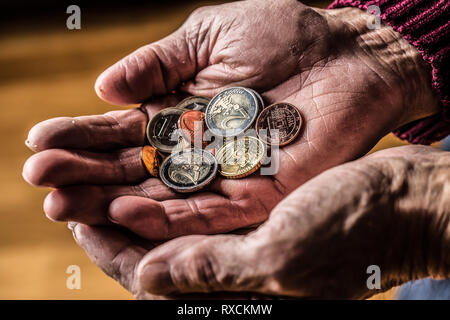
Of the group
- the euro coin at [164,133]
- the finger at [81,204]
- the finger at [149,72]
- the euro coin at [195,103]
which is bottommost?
the finger at [81,204]

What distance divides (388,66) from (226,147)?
0.58 meters

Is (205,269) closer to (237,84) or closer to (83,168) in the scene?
(83,168)

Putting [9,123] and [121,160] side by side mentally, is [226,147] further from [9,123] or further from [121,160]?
[9,123]

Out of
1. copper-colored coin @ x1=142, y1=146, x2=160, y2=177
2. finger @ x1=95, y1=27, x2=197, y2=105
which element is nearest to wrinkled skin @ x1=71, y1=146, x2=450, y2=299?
copper-colored coin @ x1=142, y1=146, x2=160, y2=177

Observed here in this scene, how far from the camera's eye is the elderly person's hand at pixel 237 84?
3.76 feet

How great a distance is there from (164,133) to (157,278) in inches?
22.7

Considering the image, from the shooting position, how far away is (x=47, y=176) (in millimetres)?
1103

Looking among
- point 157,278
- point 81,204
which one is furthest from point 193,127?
point 157,278

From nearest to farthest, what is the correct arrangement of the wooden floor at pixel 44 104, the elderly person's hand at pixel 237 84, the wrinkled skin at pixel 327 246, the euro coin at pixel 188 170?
the wrinkled skin at pixel 327 246
the elderly person's hand at pixel 237 84
the euro coin at pixel 188 170
the wooden floor at pixel 44 104

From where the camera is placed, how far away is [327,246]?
91 cm

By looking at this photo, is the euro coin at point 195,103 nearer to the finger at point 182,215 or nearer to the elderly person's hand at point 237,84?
A: the elderly person's hand at point 237,84

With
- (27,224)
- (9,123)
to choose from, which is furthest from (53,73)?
(27,224)

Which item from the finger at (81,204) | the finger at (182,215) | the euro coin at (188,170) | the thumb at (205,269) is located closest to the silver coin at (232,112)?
the euro coin at (188,170)

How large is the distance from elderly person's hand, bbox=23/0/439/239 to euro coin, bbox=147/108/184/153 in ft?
0.13
